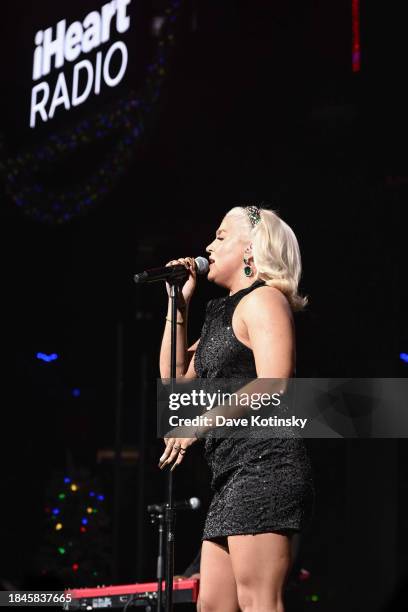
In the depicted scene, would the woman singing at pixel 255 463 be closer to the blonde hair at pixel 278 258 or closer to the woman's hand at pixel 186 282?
the blonde hair at pixel 278 258

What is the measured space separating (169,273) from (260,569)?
A: 849 millimetres

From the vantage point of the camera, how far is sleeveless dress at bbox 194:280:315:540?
217cm

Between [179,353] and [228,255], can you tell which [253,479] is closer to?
[179,353]

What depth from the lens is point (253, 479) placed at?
2199mm

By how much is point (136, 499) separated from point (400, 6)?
11.5ft

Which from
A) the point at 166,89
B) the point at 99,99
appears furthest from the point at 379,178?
the point at 99,99

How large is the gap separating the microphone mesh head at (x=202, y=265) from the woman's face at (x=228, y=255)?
0.02m

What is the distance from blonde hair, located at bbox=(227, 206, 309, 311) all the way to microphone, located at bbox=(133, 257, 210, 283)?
7.3 inches

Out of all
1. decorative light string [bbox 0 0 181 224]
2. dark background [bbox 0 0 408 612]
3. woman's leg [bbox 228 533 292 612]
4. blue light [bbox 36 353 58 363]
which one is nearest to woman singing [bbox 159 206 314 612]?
woman's leg [bbox 228 533 292 612]

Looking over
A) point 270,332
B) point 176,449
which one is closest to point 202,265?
point 270,332

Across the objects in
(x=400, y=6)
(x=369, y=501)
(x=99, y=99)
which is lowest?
(x=369, y=501)

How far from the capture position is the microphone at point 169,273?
7.97 ft

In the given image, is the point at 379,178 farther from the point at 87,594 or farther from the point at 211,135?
the point at 87,594

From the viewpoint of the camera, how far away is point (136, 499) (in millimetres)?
5953
